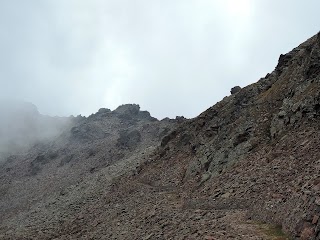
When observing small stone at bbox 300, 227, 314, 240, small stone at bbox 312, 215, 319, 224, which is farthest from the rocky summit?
small stone at bbox 312, 215, 319, 224

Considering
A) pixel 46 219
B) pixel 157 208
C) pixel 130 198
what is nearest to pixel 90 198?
pixel 46 219

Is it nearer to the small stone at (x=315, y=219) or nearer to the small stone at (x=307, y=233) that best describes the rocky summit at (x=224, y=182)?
the small stone at (x=307, y=233)

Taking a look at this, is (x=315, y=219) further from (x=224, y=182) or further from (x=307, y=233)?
(x=224, y=182)

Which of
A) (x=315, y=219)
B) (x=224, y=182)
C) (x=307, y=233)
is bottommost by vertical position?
(x=307, y=233)

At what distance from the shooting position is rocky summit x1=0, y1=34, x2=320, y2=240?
24312mm

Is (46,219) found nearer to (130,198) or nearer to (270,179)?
(130,198)

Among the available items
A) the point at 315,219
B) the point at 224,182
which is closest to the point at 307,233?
the point at 315,219

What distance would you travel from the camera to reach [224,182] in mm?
35000

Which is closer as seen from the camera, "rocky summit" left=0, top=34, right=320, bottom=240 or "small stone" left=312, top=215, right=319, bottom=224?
"small stone" left=312, top=215, right=319, bottom=224

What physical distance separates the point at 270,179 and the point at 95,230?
2001 cm

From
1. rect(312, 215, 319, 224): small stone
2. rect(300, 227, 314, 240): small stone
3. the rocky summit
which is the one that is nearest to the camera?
rect(300, 227, 314, 240): small stone

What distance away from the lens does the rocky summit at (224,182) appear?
24.3 meters

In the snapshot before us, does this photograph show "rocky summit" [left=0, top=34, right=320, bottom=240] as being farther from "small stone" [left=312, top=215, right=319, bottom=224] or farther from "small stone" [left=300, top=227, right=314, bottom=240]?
"small stone" [left=312, top=215, right=319, bottom=224]

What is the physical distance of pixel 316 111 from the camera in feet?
113
